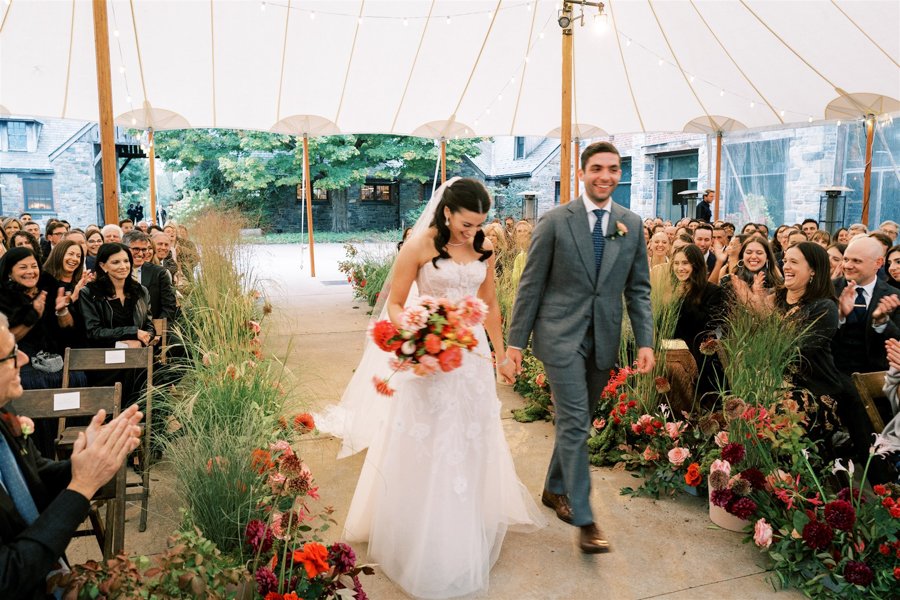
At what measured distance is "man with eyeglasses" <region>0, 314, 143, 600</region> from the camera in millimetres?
1445

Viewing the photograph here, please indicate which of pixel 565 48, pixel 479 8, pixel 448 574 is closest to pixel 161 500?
pixel 448 574

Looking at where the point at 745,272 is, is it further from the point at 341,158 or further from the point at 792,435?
the point at 341,158

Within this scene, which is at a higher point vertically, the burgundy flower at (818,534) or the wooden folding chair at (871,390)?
the wooden folding chair at (871,390)

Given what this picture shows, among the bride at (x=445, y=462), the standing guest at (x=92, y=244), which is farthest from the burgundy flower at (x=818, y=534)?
the standing guest at (x=92, y=244)

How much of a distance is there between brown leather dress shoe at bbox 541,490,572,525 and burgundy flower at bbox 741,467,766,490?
0.80 m

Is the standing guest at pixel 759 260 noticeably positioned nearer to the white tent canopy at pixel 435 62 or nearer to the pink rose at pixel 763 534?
the pink rose at pixel 763 534

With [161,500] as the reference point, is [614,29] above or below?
above

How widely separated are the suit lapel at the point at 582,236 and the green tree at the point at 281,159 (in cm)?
→ 2429

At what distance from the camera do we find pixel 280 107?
11.4m

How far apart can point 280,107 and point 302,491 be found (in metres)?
10.1

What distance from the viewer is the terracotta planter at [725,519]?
3.07 metres

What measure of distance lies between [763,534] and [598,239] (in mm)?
1395

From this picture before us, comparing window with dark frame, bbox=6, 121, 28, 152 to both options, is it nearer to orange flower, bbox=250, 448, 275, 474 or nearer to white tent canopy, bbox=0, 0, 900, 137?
white tent canopy, bbox=0, 0, 900, 137

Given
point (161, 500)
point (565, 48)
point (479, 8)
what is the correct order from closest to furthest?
point (161, 500)
point (565, 48)
point (479, 8)
